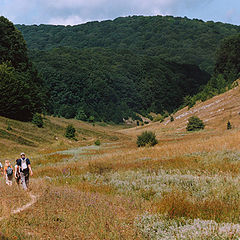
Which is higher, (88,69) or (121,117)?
(88,69)

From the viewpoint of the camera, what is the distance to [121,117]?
144125mm

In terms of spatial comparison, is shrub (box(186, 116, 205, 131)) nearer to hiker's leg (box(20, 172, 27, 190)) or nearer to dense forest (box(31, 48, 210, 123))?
hiker's leg (box(20, 172, 27, 190))

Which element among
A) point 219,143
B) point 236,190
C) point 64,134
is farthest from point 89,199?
point 64,134

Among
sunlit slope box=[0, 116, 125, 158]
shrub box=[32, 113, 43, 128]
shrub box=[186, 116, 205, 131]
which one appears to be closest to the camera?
sunlit slope box=[0, 116, 125, 158]

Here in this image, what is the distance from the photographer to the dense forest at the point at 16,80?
46875 millimetres

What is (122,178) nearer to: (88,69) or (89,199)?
(89,199)

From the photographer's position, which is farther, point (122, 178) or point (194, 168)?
point (194, 168)

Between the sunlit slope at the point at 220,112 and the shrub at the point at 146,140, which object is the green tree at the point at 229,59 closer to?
the sunlit slope at the point at 220,112

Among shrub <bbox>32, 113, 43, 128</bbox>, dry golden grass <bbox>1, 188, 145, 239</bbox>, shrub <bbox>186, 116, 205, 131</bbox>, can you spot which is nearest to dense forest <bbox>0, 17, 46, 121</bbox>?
shrub <bbox>32, 113, 43, 128</bbox>

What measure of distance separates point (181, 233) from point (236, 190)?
3.23 metres

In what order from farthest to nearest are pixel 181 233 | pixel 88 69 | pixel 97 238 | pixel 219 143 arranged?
pixel 88 69, pixel 219 143, pixel 97 238, pixel 181 233

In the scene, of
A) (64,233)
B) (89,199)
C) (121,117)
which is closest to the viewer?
(64,233)

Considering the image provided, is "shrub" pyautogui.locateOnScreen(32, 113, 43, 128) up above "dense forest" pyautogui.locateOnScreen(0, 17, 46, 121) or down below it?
below

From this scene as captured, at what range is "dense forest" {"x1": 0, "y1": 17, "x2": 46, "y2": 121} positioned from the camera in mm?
46875
